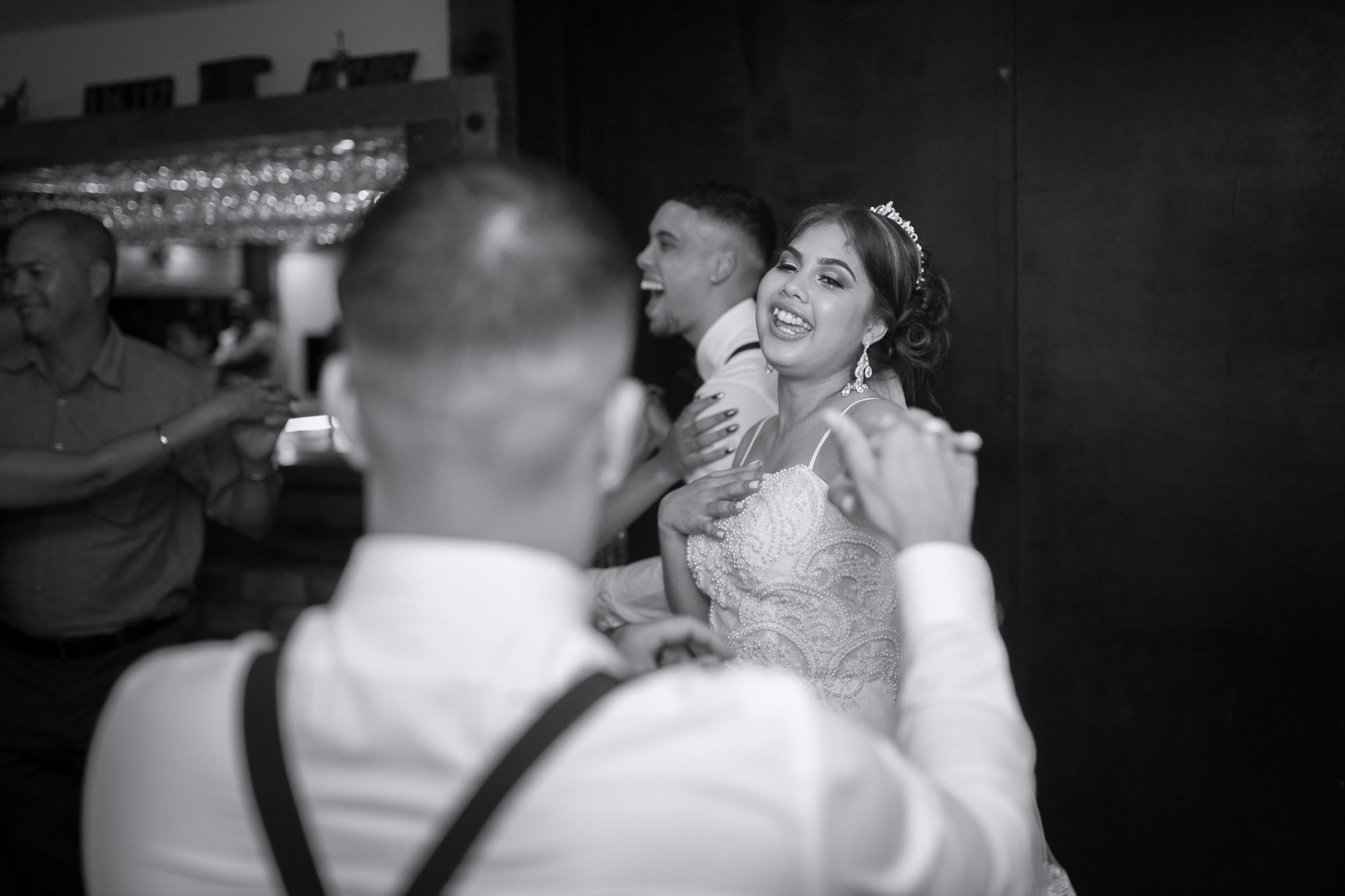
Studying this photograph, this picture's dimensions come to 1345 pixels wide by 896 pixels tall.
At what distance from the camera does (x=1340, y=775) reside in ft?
8.80

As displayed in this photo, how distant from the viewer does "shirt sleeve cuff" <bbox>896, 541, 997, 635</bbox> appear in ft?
3.28

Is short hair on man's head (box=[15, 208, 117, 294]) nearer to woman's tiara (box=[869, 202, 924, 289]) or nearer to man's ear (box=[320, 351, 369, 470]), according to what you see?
woman's tiara (box=[869, 202, 924, 289])

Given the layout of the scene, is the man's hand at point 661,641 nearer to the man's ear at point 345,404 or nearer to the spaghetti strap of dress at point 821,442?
the man's ear at point 345,404

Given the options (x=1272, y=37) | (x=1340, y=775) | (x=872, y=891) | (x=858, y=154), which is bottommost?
(x=1340, y=775)

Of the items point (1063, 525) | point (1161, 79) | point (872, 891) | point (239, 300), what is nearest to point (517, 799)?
point (872, 891)

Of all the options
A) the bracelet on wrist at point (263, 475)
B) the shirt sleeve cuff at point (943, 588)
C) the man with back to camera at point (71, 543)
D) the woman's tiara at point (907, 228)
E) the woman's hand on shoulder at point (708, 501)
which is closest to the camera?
the shirt sleeve cuff at point (943, 588)

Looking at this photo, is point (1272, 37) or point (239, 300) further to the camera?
point (239, 300)

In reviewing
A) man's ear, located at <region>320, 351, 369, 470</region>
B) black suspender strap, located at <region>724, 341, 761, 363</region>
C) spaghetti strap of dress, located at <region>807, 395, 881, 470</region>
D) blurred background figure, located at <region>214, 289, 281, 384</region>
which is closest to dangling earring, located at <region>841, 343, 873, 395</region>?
spaghetti strap of dress, located at <region>807, 395, 881, 470</region>

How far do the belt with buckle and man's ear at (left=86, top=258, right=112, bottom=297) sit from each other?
826 mm

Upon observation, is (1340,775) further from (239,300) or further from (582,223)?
(239,300)

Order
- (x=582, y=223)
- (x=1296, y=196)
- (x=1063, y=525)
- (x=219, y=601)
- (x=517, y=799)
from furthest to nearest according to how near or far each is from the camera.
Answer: (x=219, y=601), (x=1063, y=525), (x=1296, y=196), (x=582, y=223), (x=517, y=799)

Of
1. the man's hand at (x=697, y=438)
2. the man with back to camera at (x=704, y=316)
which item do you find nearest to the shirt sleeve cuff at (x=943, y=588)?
the man's hand at (x=697, y=438)

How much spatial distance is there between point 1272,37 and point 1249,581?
125 centimetres

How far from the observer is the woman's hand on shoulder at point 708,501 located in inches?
82.4
